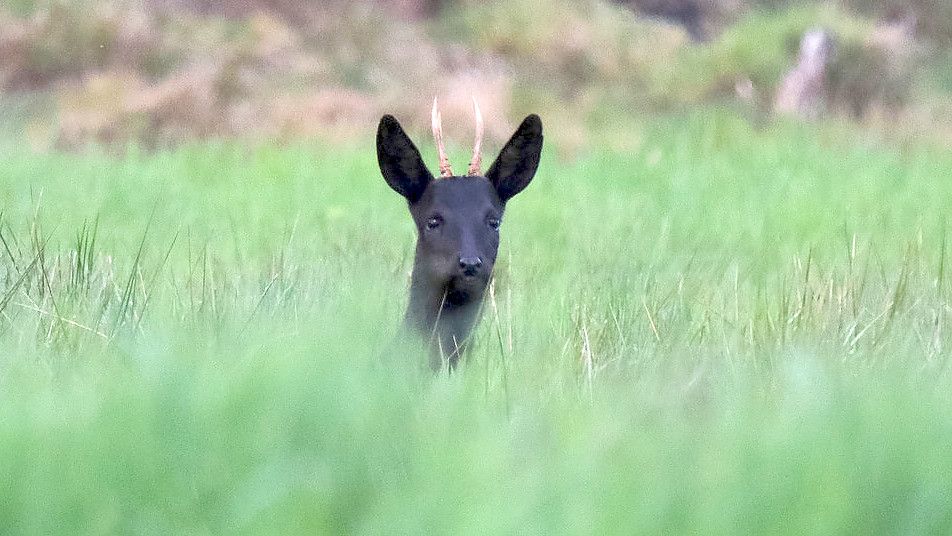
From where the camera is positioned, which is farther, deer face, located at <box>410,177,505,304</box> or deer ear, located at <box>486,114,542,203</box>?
deer ear, located at <box>486,114,542,203</box>

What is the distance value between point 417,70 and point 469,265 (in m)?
11.4

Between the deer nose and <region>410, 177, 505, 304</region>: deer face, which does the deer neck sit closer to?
<region>410, 177, 505, 304</region>: deer face

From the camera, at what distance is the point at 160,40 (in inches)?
634

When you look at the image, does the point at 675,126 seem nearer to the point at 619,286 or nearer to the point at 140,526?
the point at 619,286

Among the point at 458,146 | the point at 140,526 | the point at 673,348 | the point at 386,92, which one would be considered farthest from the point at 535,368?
the point at 386,92

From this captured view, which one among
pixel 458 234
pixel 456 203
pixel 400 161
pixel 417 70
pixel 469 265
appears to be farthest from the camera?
pixel 417 70

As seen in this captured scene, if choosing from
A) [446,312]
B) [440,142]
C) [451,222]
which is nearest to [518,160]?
[440,142]

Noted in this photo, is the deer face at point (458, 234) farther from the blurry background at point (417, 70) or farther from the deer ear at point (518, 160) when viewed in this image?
the blurry background at point (417, 70)

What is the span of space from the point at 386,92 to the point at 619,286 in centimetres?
963

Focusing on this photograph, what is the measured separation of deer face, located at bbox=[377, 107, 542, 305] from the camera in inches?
175

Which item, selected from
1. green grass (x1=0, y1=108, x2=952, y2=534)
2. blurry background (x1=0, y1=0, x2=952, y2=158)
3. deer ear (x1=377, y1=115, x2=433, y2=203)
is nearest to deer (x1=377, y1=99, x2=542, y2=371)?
deer ear (x1=377, y1=115, x2=433, y2=203)

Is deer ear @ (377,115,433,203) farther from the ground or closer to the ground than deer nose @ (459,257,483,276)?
farther from the ground

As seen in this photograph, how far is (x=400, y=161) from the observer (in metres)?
4.85

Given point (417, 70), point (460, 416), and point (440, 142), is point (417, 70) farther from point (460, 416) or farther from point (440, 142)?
point (460, 416)
